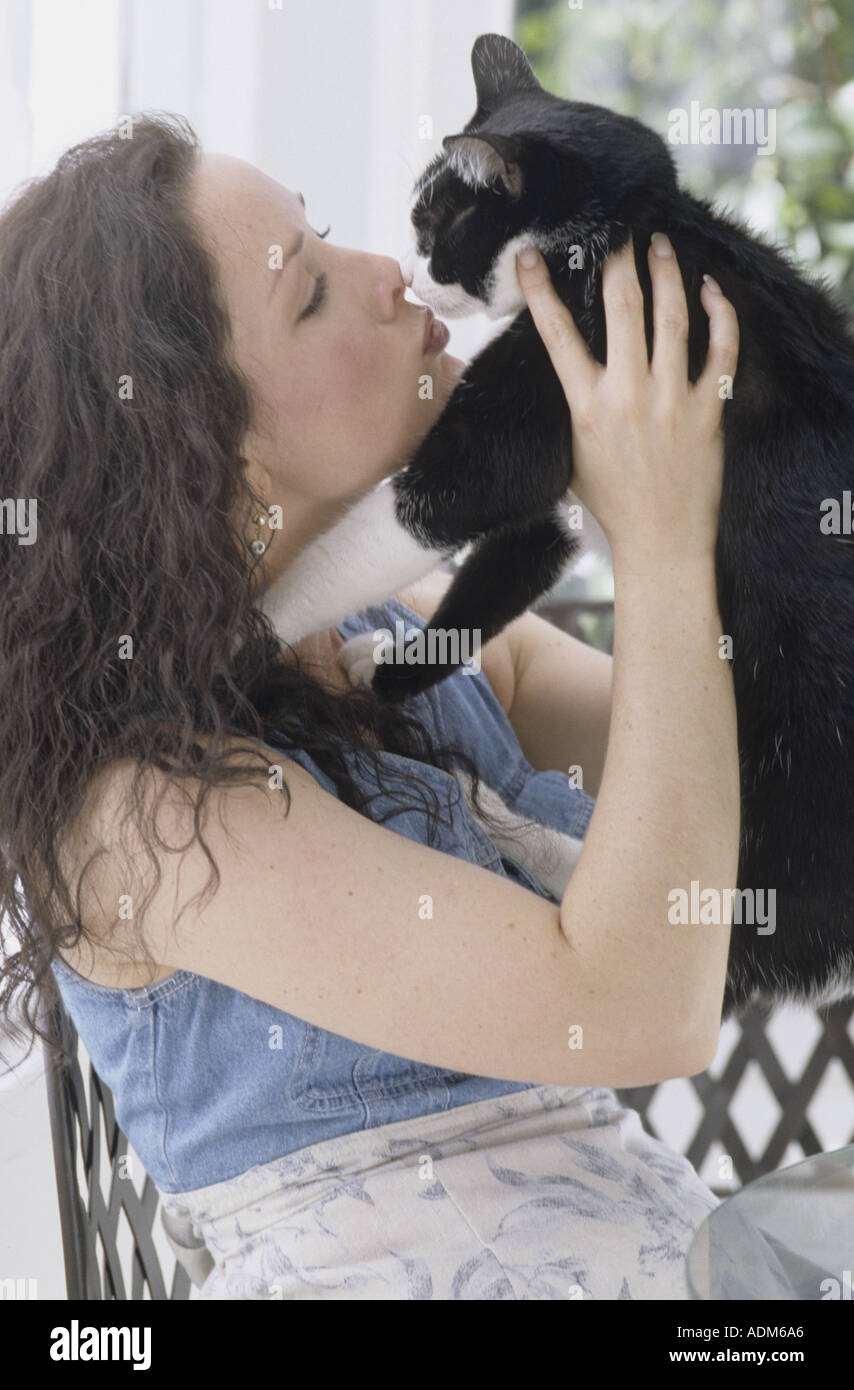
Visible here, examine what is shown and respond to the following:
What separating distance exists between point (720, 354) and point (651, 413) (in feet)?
0.25

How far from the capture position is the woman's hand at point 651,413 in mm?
927

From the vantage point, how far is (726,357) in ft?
3.12

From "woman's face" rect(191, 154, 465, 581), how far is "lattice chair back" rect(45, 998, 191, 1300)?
51cm

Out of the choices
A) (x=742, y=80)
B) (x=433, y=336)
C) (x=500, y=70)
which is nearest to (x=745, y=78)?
(x=742, y=80)

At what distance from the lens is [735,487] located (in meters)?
0.96

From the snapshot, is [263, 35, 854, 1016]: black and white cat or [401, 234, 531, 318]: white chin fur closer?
[263, 35, 854, 1016]: black and white cat

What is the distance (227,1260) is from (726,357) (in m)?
0.77

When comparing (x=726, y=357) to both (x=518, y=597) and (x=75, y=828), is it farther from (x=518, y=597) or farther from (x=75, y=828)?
(x=75, y=828)

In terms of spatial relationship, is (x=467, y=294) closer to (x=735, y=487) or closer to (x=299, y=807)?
(x=735, y=487)

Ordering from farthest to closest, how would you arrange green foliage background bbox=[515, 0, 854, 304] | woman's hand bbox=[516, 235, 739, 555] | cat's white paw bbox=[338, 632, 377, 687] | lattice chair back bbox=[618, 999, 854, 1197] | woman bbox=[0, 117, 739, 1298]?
green foliage background bbox=[515, 0, 854, 304] < lattice chair back bbox=[618, 999, 854, 1197] < cat's white paw bbox=[338, 632, 377, 687] < woman's hand bbox=[516, 235, 739, 555] < woman bbox=[0, 117, 739, 1298]

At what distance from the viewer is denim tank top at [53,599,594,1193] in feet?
2.97

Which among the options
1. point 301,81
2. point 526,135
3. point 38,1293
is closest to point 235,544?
point 526,135

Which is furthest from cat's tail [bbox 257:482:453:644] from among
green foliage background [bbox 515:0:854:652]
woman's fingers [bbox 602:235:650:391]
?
green foliage background [bbox 515:0:854:652]

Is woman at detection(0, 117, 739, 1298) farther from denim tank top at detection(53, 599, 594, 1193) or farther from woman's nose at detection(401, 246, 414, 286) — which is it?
woman's nose at detection(401, 246, 414, 286)
